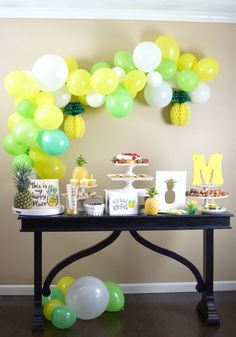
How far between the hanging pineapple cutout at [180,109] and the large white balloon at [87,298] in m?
1.41

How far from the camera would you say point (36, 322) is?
295 centimetres

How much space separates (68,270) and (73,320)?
0.72 meters

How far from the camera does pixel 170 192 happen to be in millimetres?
3180

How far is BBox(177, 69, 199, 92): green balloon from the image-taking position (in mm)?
3328

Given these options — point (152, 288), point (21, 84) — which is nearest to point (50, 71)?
point (21, 84)

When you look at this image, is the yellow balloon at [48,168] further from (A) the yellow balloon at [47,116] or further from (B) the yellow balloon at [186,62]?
(B) the yellow balloon at [186,62]

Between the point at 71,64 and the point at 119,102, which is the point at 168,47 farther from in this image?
the point at 71,64

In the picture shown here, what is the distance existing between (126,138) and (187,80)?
684 mm

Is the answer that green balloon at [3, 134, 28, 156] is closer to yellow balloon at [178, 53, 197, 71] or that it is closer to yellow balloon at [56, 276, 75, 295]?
yellow balloon at [56, 276, 75, 295]

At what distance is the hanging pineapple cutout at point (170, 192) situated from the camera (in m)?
3.13

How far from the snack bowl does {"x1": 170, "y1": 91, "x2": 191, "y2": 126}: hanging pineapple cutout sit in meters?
1.01

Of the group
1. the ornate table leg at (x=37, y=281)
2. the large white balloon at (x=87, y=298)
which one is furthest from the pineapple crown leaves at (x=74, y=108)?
the large white balloon at (x=87, y=298)

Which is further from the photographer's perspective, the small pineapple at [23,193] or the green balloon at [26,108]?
the green balloon at [26,108]

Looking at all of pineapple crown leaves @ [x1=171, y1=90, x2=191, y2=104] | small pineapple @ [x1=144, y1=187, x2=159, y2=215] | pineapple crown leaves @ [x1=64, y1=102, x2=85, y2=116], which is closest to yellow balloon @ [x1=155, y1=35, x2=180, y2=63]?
pineapple crown leaves @ [x1=171, y1=90, x2=191, y2=104]
